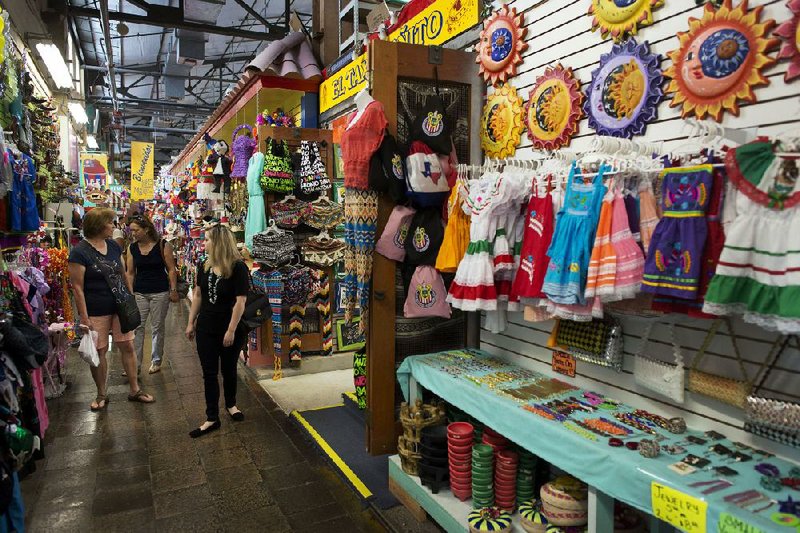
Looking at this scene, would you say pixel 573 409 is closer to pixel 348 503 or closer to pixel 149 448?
pixel 348 503

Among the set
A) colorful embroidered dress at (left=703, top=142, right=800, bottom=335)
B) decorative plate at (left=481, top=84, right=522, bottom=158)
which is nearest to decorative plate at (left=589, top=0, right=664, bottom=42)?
decorative plate at (left=481, top=84, right=522, bottom=158)

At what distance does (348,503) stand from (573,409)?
1.69 meters

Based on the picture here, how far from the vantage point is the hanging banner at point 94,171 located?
535 inches

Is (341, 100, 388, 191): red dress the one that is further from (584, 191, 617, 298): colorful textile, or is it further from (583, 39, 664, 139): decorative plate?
(584, 191, 617, 298): colorful textile

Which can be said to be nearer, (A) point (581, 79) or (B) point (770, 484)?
(B) point (770, 484)

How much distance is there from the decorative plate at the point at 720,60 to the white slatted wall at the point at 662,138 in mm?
50

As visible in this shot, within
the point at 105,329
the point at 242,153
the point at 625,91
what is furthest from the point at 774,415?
the point at 242,153

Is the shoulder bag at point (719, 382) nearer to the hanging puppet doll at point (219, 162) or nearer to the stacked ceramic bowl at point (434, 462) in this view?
the stacked ceramic bowl at point (434, 462)

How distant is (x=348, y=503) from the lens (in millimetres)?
3469

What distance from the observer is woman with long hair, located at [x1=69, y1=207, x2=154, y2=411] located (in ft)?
14.9

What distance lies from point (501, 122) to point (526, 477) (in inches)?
88.8

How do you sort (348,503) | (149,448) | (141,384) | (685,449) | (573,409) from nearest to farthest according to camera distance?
(685,449) < (573,409) < (348,503) < (149,448) < (141,384)

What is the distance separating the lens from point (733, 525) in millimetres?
1657

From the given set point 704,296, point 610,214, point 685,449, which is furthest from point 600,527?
point 610,214
